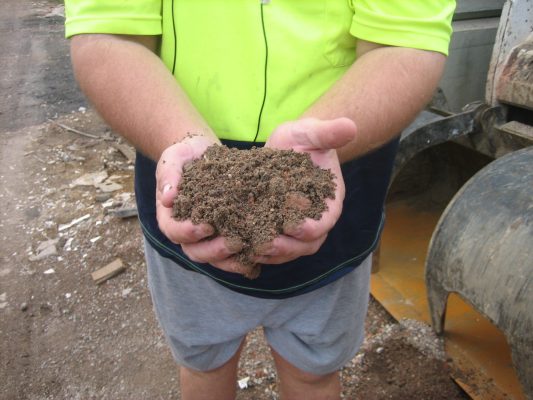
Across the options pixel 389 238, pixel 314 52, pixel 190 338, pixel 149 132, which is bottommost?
pixel 389 238

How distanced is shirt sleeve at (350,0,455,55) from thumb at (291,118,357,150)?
1.04 ft

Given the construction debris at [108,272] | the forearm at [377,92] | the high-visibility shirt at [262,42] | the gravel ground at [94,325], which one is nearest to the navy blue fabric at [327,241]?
the high-visibility shirt at [262,42]

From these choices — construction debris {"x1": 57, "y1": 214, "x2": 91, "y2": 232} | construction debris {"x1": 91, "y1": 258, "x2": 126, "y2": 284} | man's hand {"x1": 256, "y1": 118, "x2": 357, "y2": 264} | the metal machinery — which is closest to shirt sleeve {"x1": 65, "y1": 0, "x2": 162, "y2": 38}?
man's hand {"x1": 256, "y1": 118, "x2": 357, "y2": 264}

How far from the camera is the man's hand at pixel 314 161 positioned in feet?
3.43

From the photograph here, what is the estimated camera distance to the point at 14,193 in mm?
4160

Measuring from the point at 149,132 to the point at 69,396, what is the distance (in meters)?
1.71

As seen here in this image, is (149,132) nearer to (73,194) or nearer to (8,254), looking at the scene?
(8,254)

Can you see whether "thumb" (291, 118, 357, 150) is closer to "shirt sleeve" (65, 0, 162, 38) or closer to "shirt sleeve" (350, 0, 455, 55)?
"shirt sleeve" (350, 0, 455, 55)

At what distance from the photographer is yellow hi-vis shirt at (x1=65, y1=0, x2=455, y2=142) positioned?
1255mm

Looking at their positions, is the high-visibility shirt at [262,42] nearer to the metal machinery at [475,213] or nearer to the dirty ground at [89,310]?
the metal machinery at [475,213]

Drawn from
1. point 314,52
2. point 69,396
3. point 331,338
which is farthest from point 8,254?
point 314,52

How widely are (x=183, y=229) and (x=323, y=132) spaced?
0.35m

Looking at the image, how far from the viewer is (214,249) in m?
1.07

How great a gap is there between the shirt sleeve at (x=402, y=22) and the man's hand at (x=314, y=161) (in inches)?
12.5
